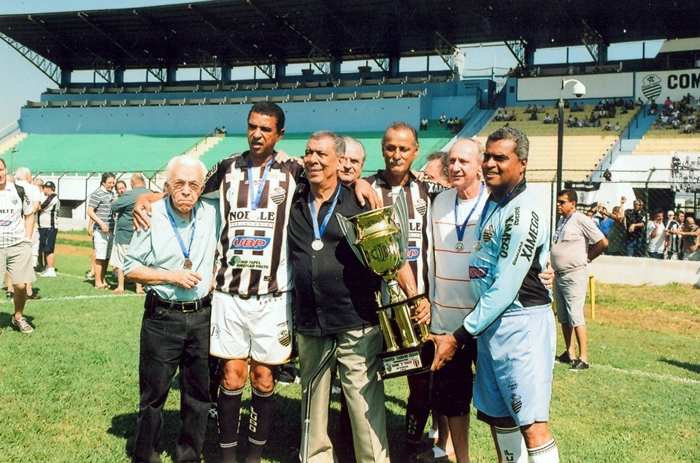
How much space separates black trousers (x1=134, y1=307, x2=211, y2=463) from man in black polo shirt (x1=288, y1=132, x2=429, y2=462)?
757 millimetres

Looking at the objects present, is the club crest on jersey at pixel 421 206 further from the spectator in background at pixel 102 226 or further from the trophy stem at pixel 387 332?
the spectator in background at pixel 102 226

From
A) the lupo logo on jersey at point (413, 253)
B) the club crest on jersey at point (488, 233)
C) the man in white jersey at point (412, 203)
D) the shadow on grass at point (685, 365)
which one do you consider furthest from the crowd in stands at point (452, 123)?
the club crest on jersey at point (488, 233)

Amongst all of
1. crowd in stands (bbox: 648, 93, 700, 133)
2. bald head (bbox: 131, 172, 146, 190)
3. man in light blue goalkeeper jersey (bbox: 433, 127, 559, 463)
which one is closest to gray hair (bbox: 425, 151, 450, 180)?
man in light blue goalkeeper jersey (bbox: 433, 127, 559, 463)

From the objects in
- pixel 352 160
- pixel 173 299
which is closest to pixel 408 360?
pixel 173 299

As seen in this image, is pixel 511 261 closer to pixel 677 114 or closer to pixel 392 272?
pixel 392 272

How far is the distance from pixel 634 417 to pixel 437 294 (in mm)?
2602

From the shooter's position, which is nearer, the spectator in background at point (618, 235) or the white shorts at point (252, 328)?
the white shorts at point (252, 328)

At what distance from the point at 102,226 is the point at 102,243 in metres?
0.32

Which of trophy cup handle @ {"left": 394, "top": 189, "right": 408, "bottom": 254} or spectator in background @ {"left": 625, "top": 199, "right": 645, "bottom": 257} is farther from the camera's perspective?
spectator in background @ {"left": 625, "top": 199, "right": 645, "bottom": 257}

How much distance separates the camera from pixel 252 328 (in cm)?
425

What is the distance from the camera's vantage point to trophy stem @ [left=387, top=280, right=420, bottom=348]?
3.79 m

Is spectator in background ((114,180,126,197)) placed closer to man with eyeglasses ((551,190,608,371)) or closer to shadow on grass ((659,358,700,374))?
man with eyeglasses ((551,190,608,371))

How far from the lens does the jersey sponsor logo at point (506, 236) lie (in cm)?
341

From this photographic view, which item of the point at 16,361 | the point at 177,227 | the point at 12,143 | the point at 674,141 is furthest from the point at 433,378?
the point at 12,143
